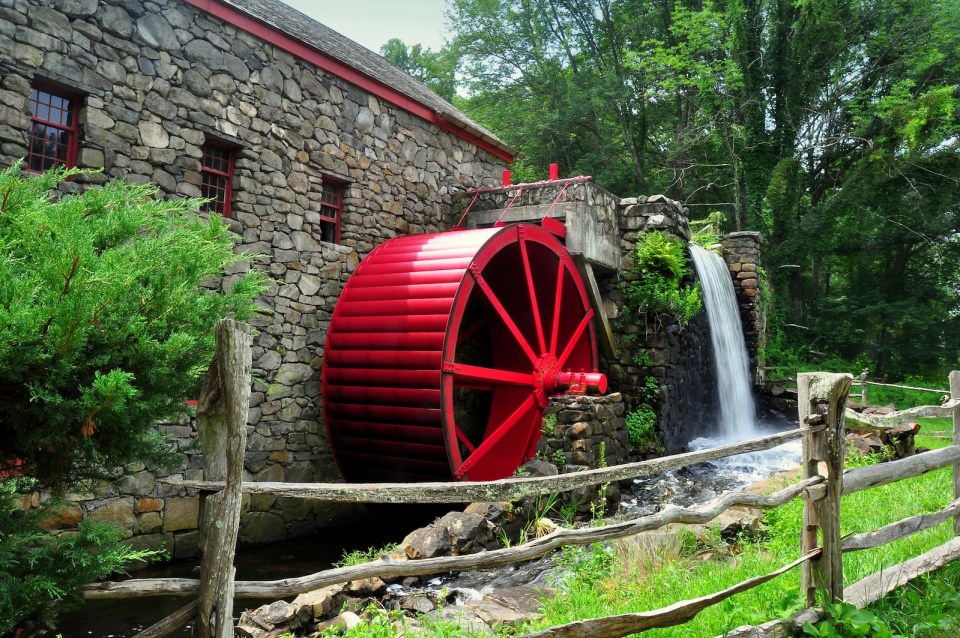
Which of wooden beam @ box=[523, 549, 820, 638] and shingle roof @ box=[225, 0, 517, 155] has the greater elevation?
shingle roof @ box=[225, 0, 517, 155]

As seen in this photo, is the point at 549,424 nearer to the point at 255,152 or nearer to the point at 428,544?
the point at 428,544

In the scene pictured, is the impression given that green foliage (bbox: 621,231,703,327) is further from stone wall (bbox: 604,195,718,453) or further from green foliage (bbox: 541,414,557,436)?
green foliage (bbox: 541,414,557,436)

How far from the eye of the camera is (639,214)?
29.9 ft

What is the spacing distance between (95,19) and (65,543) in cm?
453

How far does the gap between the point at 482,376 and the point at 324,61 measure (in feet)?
12.1

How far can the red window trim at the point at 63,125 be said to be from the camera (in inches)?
185

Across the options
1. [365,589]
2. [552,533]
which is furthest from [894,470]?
[365,589]

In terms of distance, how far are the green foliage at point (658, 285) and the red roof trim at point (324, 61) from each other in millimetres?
2783

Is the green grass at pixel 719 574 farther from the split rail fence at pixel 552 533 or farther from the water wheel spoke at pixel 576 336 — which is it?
the water wheel spoke at pixel 576 336

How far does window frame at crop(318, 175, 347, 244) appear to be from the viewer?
7082 millimetres

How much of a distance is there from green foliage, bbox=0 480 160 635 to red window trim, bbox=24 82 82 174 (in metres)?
3.60

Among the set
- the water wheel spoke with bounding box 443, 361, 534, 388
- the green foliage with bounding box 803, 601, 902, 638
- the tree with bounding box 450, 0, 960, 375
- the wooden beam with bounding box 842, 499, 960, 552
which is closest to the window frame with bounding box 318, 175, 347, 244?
the water wheel spoke with bounding box 443, 361, 534, 388

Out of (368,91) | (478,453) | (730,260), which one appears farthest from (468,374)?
(730,260)

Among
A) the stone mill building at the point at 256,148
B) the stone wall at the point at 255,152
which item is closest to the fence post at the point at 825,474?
the stone wall at the point at 255,152
